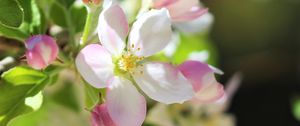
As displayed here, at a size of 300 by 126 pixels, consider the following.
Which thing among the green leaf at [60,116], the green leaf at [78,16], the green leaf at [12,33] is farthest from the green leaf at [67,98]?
the green leaf at [12,33]

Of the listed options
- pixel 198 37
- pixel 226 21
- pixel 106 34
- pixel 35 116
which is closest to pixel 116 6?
pixel 106 34

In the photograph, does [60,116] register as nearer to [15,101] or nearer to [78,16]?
[78,16]

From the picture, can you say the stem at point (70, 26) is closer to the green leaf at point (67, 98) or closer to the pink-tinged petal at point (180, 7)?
the pink-tinged petal at point (180, 7)

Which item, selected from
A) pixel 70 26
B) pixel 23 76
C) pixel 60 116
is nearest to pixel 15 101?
pixel 23 76

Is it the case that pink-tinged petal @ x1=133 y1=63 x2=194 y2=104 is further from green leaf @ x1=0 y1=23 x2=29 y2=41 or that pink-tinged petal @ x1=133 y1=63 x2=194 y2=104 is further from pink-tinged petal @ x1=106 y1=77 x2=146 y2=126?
green leaf @ x1=0 y1=23 x2=29 y2=41

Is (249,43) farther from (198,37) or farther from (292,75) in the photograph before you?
(198,37)

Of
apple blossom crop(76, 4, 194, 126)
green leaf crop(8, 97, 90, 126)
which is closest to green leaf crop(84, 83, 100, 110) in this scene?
apple blossom crop(76, 4, 194, 126)
